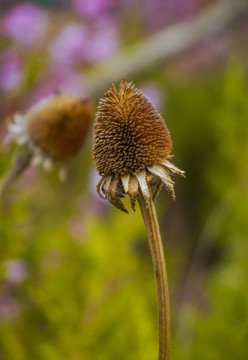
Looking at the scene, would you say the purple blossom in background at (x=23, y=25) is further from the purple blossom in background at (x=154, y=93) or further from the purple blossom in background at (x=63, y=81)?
the purple blossom in background at (x=154, y=93)

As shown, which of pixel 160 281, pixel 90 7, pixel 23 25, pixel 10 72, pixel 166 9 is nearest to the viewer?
pixel 160 281

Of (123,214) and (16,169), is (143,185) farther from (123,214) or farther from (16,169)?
(123,214)

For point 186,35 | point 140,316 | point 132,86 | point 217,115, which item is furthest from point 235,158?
point 132,86

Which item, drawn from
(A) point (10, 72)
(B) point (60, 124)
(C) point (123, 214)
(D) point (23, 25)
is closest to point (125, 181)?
(B) point (60, 124)

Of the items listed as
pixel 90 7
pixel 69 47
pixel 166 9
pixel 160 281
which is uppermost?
pixel 166 9

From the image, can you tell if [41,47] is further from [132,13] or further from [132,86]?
[132,86]

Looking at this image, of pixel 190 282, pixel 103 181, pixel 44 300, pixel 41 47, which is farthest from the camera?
pixel 190 282
